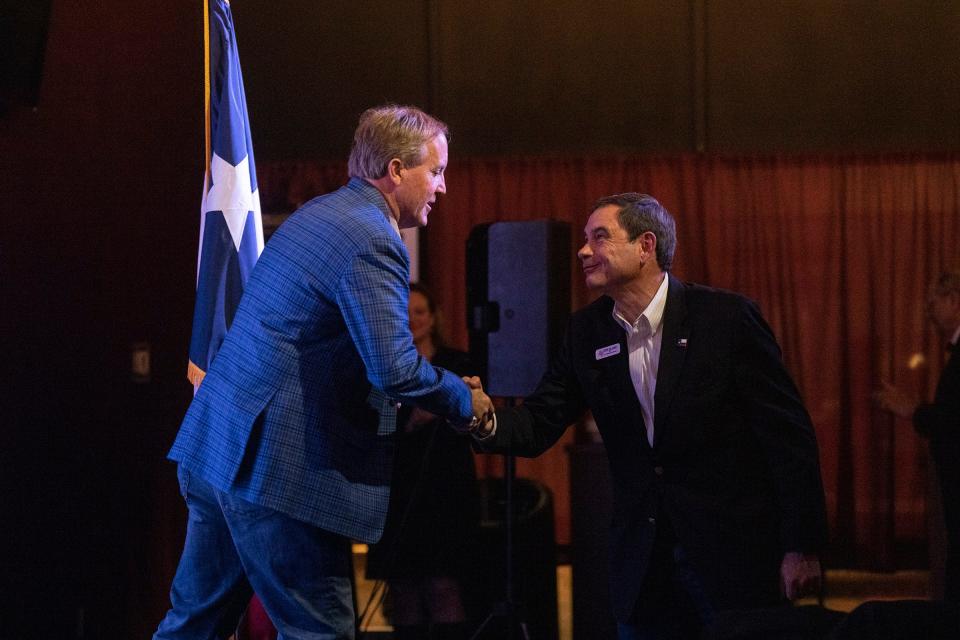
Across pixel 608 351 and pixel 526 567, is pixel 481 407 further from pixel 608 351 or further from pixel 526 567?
pixel 526 567

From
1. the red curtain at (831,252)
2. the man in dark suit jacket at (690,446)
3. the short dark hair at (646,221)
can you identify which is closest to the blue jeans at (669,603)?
the man in dark suit jacket at (690,446)

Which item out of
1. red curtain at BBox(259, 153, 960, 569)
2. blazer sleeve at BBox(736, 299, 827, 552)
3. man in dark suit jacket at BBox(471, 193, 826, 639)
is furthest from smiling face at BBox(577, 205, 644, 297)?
red curtain at BBox(259, 153, 960, 569)

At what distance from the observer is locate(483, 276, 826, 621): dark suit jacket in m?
2.30

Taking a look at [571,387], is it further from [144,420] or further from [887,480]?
[887,480]

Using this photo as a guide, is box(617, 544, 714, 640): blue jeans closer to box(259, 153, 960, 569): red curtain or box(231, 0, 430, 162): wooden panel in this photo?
box(259, 153, 960, 569): red curtain

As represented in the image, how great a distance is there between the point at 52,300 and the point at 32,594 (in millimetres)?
989

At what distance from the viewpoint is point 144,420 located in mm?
3936

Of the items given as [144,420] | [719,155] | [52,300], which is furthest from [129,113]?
[719,155]

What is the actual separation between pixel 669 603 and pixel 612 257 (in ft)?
2.78

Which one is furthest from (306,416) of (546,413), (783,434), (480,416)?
(783,434)

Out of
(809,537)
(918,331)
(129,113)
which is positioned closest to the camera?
(809,537)

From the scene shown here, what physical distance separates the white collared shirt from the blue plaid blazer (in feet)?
1.80

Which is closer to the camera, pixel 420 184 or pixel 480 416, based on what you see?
pixel 420 184

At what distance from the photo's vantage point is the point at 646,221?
258cm
